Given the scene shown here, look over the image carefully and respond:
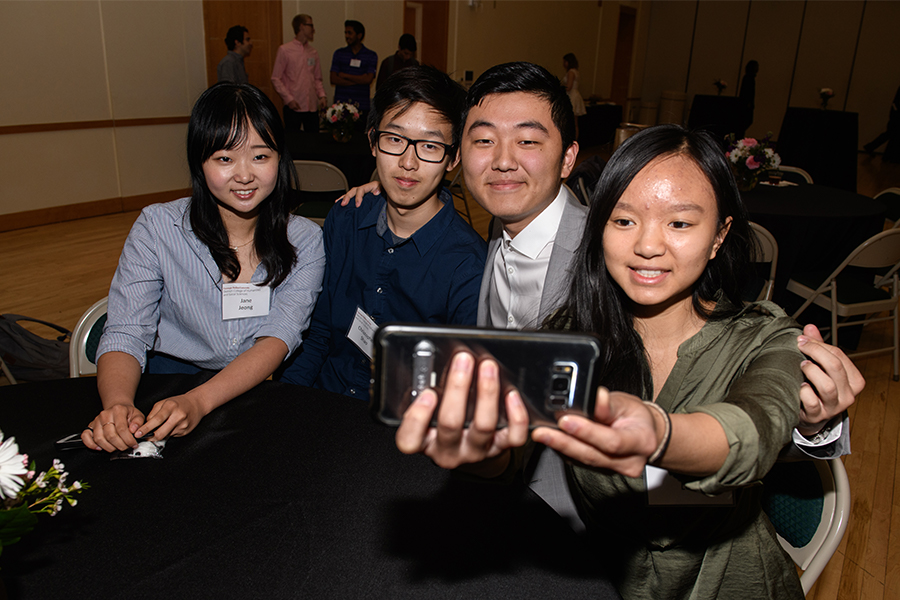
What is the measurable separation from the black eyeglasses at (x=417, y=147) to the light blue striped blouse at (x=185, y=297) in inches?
16.1

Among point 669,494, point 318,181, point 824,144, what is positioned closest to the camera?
point 669,494

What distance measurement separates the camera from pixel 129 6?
18.0 ft

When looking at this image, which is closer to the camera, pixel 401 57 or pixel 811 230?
pixel 811 230

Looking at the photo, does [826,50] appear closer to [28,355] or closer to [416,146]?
[416,146]

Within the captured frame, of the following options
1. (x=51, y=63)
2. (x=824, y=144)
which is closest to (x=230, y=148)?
(x=51, y=63)

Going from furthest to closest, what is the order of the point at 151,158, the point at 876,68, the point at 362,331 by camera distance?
the point at 876,68
the point at 151,158
the point at 362,331

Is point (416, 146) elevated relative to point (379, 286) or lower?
elevated

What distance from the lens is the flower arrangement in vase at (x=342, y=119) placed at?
4.82 m

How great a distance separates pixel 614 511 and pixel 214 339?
116 centimetres

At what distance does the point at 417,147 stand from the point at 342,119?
3.47 metres

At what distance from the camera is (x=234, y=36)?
6.00 m

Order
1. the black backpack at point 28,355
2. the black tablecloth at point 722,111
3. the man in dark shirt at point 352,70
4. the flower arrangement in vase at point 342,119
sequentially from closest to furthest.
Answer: the black backpack at point 28,355 < the flower arrangement in vase at point 342,119 < the man in dark shirt at point 352,70 < the black tablecloth at point 722,111

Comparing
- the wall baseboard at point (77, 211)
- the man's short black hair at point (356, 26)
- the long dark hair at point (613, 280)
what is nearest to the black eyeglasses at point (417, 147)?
the long dark hair at point (613, 280)

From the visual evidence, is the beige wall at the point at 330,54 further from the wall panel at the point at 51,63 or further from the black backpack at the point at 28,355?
the black backpack at the point at 28,355
